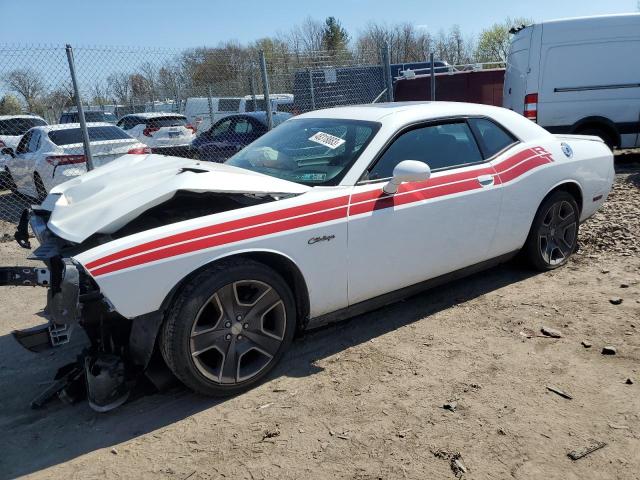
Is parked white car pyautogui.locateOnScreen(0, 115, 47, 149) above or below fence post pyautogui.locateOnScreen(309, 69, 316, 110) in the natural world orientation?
below

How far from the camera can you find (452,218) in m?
3.73

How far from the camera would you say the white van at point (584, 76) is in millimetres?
8805

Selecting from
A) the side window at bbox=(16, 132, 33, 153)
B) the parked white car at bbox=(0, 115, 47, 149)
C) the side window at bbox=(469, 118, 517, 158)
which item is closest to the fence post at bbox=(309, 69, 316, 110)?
the side window at bbox=(16, 132, 33, 153)

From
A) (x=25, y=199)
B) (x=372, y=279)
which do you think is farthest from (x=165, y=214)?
(x=25, y=199)

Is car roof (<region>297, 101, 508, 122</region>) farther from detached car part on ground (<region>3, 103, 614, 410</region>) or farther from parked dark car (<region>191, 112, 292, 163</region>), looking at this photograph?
parked dark car (<region>191, 112, 292, 163</region>)

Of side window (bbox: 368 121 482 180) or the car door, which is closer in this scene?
the car door

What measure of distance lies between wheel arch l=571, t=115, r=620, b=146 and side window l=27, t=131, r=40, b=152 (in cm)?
955

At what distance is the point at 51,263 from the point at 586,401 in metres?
3.02

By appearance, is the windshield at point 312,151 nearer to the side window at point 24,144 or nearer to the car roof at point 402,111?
the car roof at point 402,111

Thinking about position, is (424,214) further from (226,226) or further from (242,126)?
(242,126)

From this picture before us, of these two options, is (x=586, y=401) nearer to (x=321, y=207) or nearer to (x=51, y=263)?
(x=321, y=207)

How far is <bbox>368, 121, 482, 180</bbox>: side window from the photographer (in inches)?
140

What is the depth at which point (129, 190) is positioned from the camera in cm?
316

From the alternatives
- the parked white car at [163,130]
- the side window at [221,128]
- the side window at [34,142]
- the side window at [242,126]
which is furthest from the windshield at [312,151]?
the parked white car at [163,130]
